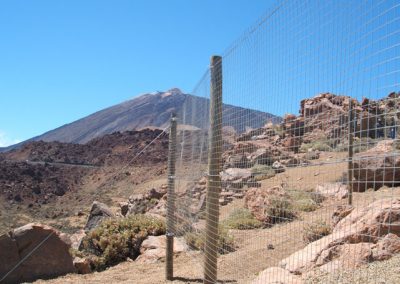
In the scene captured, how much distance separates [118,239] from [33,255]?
1.78m

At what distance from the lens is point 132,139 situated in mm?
52031

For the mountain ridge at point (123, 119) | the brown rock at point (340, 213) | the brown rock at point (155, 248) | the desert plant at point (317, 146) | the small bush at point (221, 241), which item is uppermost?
the mountain ridge at point (123, 119)

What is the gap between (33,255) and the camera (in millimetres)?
9219

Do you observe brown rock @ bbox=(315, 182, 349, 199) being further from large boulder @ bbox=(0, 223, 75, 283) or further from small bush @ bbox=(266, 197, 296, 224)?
large boulder @ bbox=(0, 223, 75, 283)

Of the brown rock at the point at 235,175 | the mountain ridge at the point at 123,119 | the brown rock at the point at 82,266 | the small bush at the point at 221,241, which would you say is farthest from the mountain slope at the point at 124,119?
the brown rock at the point at 235,175

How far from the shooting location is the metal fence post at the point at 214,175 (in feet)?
18.4

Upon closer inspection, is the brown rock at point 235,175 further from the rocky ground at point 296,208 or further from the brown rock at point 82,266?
the brown rock at point 82,266

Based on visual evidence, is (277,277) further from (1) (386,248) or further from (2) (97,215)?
(2) (97,215)

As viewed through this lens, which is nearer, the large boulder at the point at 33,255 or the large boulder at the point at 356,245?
the large boulder at the point at 356,245

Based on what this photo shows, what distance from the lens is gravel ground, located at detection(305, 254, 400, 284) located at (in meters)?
4.49

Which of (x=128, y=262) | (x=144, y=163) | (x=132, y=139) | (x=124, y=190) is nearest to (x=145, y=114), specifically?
(x=132, y=139)

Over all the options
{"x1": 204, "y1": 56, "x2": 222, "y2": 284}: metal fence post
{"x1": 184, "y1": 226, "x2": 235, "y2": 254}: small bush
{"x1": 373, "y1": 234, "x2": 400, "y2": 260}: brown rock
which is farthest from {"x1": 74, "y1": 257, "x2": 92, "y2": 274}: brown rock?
{"x1": 373, "y1": 234, "x2": 400, "y2": 260}: brown rock

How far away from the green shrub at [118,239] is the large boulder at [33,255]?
0.81 metres

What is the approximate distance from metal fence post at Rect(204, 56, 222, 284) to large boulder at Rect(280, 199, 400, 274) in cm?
90
